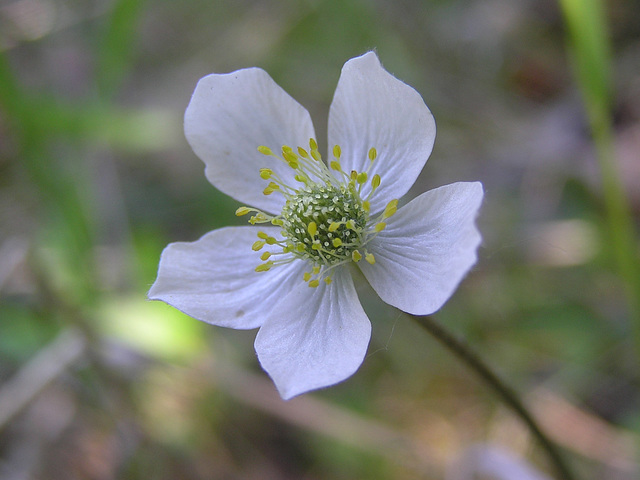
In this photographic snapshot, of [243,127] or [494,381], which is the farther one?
[243,127]

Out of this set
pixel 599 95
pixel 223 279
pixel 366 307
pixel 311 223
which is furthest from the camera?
pixel 366 307

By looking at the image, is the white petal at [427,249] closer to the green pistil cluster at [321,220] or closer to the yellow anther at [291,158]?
the green pistil cluster at [321,220]

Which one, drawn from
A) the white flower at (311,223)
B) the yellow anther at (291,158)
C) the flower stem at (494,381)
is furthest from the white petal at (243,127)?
the flower stem at (494,381)

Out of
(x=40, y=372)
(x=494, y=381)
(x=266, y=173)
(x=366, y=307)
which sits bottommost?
(x=366, y=307)

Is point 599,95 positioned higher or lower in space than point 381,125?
lower

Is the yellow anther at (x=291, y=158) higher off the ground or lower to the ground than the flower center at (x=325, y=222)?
higher

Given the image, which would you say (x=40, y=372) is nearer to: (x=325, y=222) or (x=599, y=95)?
(x=325, y=222)

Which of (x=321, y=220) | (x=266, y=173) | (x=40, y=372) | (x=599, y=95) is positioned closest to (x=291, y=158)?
(x=266, y=173)
